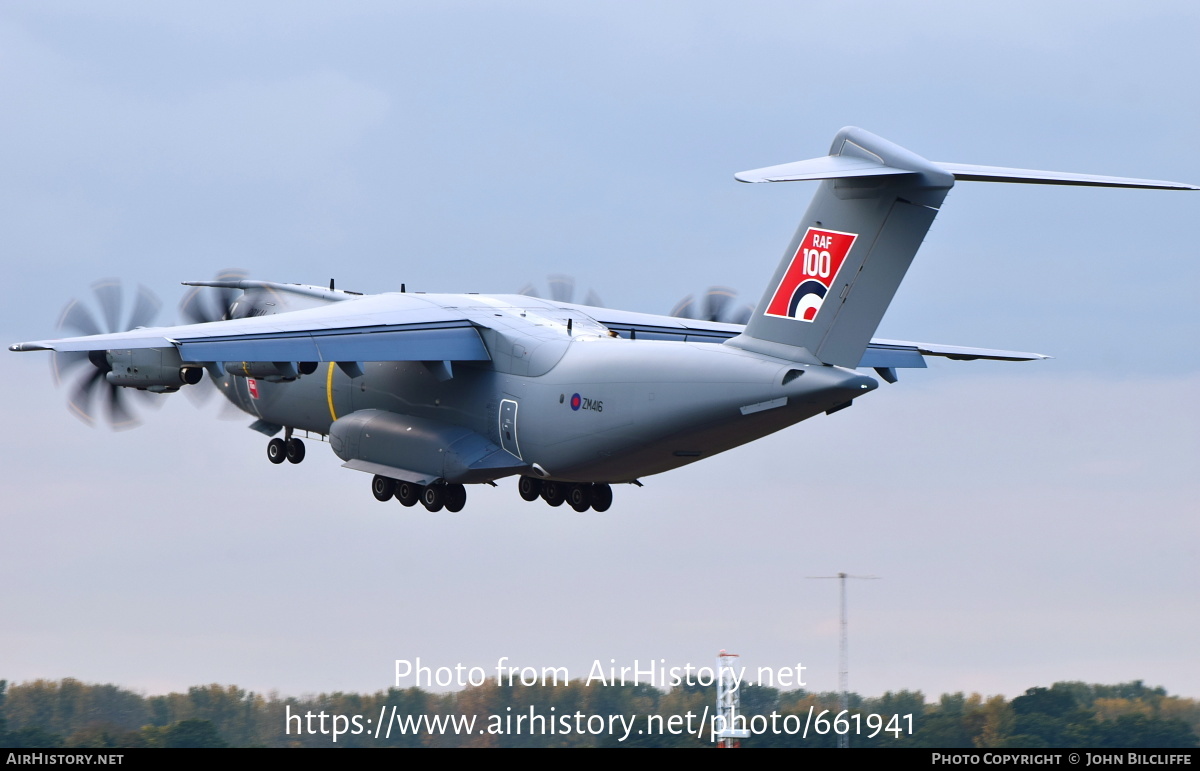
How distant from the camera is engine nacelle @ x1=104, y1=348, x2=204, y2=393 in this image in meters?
22.3

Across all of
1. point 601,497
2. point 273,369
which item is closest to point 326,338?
point 273,369

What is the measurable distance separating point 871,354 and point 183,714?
37.1 ft

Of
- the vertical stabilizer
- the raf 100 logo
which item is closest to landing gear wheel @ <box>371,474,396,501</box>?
the raf 100 logo

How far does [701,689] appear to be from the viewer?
86.1 feet

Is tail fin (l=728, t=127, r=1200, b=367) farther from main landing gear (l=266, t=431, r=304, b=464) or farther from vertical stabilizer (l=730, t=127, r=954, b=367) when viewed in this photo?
main landing gear (l=266, t=431, r=304, b=464)

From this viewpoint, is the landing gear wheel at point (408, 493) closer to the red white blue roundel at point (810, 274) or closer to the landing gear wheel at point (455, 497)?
the landing gear wheel at point (455, 497)

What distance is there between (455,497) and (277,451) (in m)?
3.89

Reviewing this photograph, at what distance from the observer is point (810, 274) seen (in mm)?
17719

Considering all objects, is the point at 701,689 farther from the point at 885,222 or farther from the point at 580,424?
the point at 885,222

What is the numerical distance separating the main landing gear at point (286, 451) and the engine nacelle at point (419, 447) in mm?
1702

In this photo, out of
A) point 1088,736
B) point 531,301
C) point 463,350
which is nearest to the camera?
point 463,350

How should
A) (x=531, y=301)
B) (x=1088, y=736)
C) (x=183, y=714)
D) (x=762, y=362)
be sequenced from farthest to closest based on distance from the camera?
1. (x=1088, y=736)
2. (x=183, y=714)
3. (x=531, y=301)
4. (x=762, y=362)
